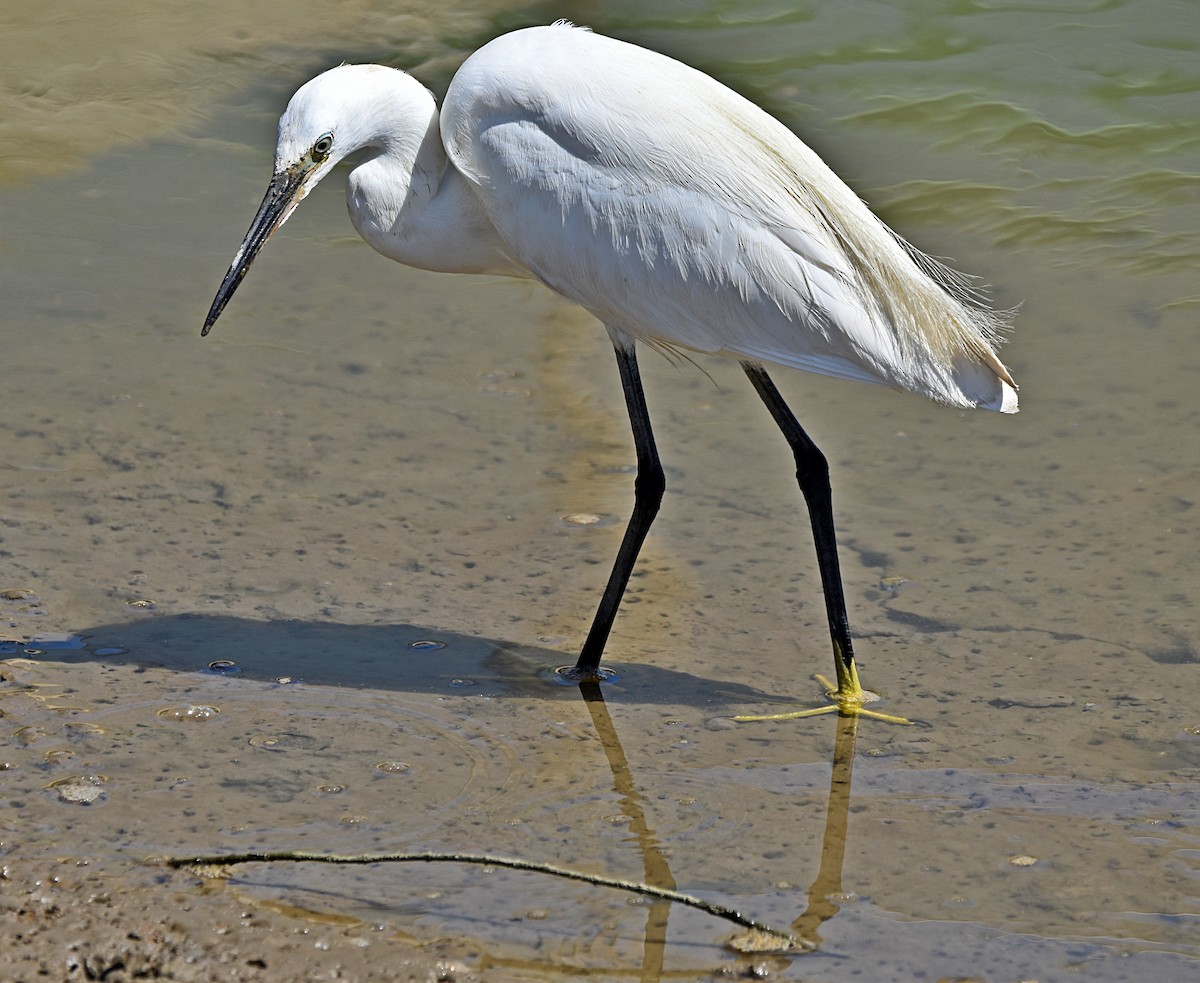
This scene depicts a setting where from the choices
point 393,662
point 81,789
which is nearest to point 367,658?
point 393,662

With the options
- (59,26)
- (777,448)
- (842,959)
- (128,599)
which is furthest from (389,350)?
(59,26)

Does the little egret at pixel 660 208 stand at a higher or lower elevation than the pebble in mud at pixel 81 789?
higher

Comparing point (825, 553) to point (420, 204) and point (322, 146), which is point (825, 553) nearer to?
point (420, 204)

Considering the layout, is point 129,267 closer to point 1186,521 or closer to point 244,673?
point 244,673

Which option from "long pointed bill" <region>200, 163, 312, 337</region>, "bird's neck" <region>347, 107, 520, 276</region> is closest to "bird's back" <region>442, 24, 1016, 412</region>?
"bird's neck" <region>347, 107, 520, 276</region>

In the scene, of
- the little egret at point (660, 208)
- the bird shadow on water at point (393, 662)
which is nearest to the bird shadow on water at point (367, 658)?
the bird shadow on water at point (393, 662)

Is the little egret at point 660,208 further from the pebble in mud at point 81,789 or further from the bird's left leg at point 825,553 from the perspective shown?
the pebble in mud at point 81,789

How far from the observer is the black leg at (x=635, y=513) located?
4.48 metres

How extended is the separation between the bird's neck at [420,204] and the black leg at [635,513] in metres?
0.52

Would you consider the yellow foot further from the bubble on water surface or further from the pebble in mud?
the pebble in mud

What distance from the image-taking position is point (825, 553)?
4.58 metres

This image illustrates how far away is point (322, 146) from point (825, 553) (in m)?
1.79

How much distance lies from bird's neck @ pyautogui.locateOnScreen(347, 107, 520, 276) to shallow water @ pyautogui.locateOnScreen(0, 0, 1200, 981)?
1.09m

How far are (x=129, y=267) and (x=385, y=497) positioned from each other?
102 inches
